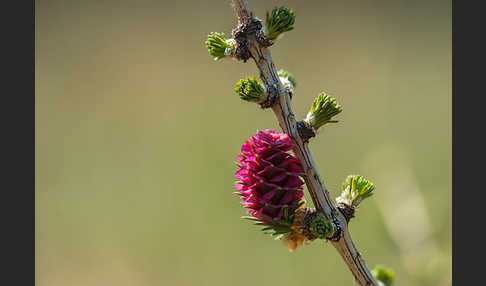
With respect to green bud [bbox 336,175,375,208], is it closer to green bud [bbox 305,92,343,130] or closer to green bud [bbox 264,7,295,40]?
green bud [bbox 305,92,343,130]

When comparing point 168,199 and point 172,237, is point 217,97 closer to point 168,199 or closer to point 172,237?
point 168,199

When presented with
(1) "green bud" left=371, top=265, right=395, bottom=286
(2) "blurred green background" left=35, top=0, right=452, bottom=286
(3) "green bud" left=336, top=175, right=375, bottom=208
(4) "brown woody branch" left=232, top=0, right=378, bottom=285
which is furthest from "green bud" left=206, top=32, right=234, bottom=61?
(2) "blurred green background" left=35, top=0, right=452, bottom=286

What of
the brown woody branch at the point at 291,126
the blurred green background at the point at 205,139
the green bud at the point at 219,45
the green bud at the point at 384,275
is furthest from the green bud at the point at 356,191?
the blurred green background at the point at 205,139

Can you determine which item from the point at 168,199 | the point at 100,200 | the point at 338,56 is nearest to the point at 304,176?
the point at 168,199

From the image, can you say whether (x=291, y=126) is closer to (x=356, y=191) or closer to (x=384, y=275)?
(x=356, y=191)

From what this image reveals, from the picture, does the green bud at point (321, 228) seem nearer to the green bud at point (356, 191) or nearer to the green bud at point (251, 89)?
the green bud at point (356, 191)
